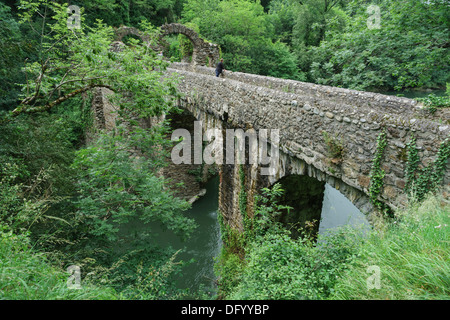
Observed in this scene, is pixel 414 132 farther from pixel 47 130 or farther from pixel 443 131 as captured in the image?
pixel 47 130

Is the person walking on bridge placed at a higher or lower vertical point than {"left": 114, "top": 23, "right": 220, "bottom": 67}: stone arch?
lower

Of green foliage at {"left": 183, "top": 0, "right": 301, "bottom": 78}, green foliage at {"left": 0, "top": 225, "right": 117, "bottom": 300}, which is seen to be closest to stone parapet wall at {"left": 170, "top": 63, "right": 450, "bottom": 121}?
green foliage at {"left": 0, "top": 225, "right": 117, "bottom": 300}

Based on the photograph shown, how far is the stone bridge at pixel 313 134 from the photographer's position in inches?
132

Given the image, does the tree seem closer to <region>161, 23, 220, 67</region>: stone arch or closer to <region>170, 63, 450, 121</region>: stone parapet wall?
<region>170, 63, 450, 121</region>: stone parapet wall

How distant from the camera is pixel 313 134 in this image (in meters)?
4.49

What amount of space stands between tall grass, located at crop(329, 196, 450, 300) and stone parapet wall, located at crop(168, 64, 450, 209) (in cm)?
52

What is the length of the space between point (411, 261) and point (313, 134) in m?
2.53

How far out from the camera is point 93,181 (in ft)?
17.3

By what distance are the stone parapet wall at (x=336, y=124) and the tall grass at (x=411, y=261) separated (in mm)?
524

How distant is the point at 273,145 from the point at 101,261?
12.2 ft

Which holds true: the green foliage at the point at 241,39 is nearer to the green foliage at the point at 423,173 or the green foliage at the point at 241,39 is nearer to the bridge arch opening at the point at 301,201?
the bridge arch opening at the point at 301,201

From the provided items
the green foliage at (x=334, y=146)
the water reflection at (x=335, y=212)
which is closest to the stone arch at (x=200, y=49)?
the water reflection at (x=335, y=212)

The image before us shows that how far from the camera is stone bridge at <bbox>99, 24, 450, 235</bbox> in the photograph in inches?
132
